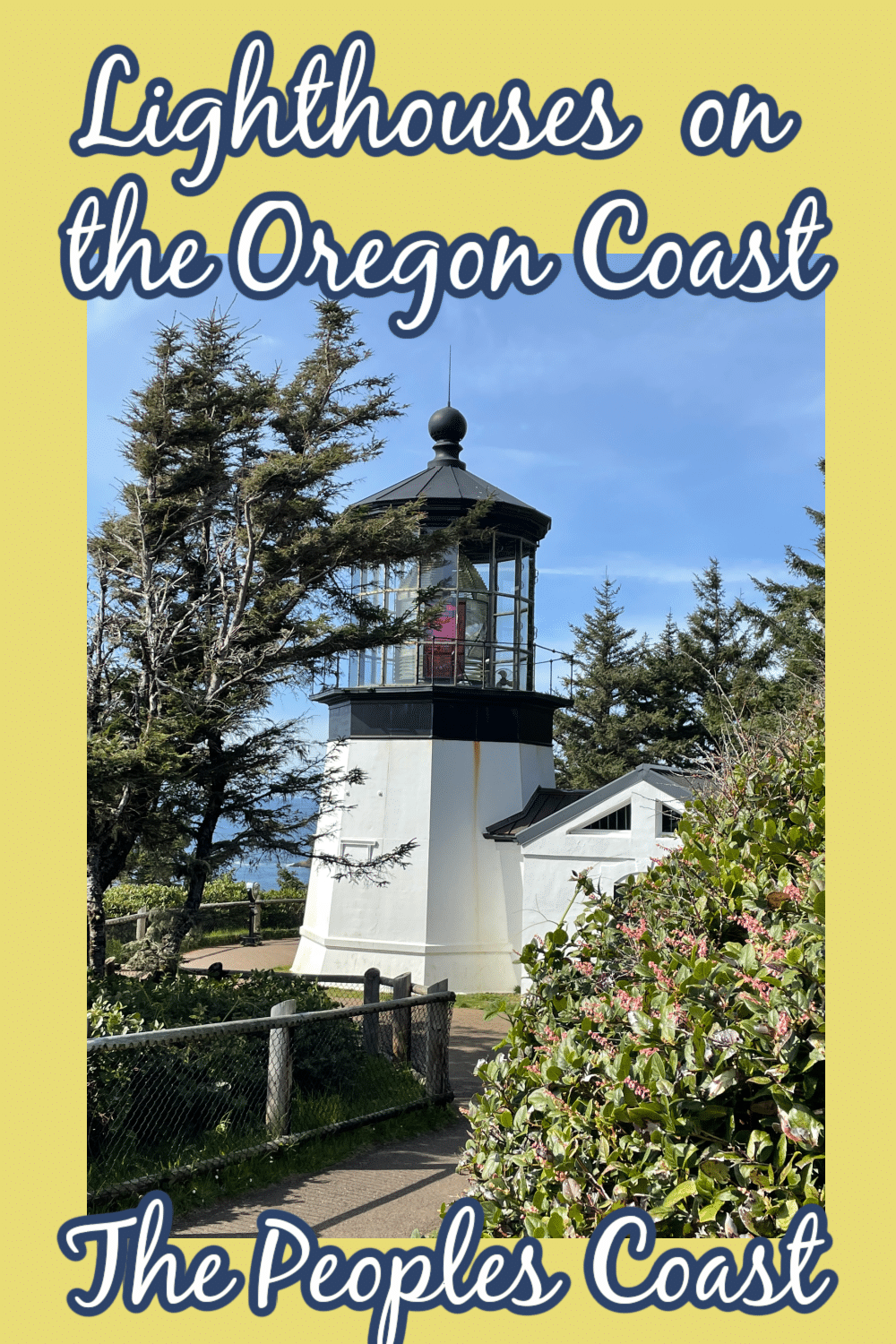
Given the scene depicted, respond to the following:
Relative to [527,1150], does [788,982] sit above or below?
above

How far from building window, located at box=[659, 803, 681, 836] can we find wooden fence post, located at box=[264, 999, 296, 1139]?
746cm

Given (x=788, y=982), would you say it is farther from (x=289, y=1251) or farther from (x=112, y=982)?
(x=112, y=982)

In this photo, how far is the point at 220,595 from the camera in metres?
9.05

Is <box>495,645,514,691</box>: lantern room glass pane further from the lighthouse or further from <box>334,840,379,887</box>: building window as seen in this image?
<box>334,840,379,887</box>: building window

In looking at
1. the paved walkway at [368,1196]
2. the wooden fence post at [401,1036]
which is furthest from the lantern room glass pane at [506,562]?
the paved walkway at [368,1196]

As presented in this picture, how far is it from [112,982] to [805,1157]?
6.11 meters

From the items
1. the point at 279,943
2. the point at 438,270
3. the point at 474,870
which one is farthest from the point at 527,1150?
the point at 279,943

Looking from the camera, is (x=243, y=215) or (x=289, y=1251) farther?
(x=243, y=215)

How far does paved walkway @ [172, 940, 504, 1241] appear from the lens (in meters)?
4.99

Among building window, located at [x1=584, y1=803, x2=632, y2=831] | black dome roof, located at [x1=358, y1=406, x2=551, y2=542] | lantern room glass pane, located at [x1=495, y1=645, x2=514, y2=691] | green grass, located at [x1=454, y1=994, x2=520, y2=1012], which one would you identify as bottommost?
green grass, located at [x1=454, y1=994, x2=520, y2=1012]

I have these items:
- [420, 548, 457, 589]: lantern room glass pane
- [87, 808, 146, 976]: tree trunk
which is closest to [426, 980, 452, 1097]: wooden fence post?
[87, 808, 146, 976]: tree trunk

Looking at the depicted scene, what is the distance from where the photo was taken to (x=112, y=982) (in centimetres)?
731

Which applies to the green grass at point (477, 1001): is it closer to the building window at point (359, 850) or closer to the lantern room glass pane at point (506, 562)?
the building window at point (359, 850)

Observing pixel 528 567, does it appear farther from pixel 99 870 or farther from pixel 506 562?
pixel 99 870
